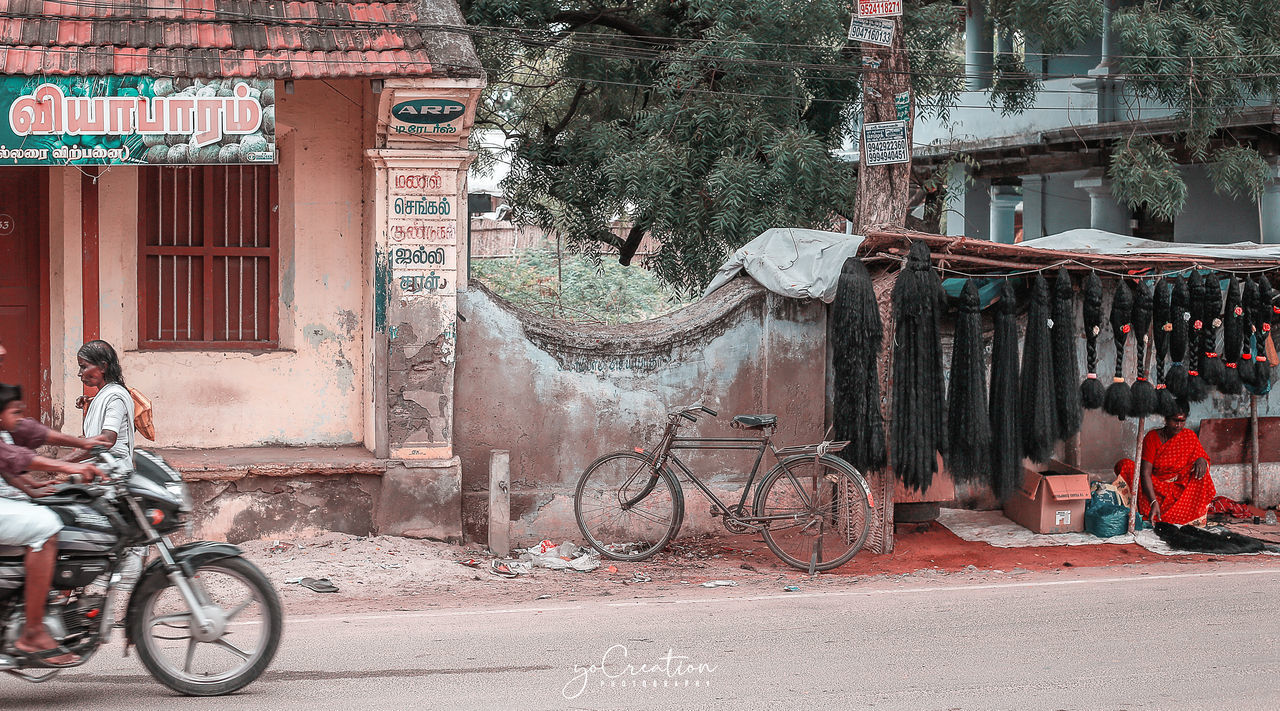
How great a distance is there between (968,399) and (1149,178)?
468cm

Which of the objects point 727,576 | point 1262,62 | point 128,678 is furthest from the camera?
point 1262,62

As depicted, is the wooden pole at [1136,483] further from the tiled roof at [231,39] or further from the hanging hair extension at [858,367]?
the tiled roof at [231,39]

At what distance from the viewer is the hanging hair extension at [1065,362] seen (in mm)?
8797

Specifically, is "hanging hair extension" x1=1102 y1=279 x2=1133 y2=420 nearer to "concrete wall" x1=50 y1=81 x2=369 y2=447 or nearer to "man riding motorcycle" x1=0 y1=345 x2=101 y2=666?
"concrete wall" x1=50 y1=81 x2=369 y2=447

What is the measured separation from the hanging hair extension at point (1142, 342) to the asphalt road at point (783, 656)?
1.87 meters

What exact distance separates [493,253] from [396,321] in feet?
57.2

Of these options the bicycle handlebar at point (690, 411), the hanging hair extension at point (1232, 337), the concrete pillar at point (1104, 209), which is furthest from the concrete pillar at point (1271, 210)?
the bicycle handlebar at point (690, 411)

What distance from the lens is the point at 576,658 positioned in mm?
5766

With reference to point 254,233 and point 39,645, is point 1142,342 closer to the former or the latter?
point 254,233

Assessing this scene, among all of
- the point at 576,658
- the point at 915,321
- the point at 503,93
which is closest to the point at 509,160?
the point at 503,93

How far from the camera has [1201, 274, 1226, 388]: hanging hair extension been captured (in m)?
9.16

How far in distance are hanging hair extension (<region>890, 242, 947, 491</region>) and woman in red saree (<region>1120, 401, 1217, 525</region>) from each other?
2.25m

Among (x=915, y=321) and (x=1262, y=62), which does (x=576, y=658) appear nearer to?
(x=915, y=321)

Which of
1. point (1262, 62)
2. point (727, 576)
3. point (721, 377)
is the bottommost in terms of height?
point (727, 576)
